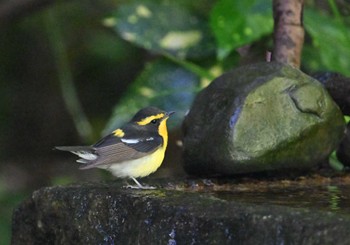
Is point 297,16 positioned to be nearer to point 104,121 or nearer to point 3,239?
point 3,239

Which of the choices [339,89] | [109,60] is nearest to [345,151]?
[339,89]

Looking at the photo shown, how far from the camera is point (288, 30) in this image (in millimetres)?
4293

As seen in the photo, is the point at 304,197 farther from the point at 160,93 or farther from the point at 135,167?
the point at 160,93

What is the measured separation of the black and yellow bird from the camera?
3709 millimetres

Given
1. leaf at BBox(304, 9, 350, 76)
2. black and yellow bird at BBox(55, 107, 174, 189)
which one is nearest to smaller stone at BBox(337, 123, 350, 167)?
leaf at BBox(304, 9, 350, 76)

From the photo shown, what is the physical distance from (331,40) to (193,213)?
6.84ft

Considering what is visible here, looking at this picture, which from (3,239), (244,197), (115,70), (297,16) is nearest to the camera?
(244,197)

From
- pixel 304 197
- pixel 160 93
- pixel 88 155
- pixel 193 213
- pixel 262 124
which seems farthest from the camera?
pixel 160 93

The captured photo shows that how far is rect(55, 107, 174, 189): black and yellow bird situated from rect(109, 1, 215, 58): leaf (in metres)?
0.96

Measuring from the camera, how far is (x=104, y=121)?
24.8 feet

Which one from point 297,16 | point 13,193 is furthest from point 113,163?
point 13,193

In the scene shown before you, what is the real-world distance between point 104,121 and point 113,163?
3815mm

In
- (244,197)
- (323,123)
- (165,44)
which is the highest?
(165,44)

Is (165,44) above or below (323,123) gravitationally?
above
